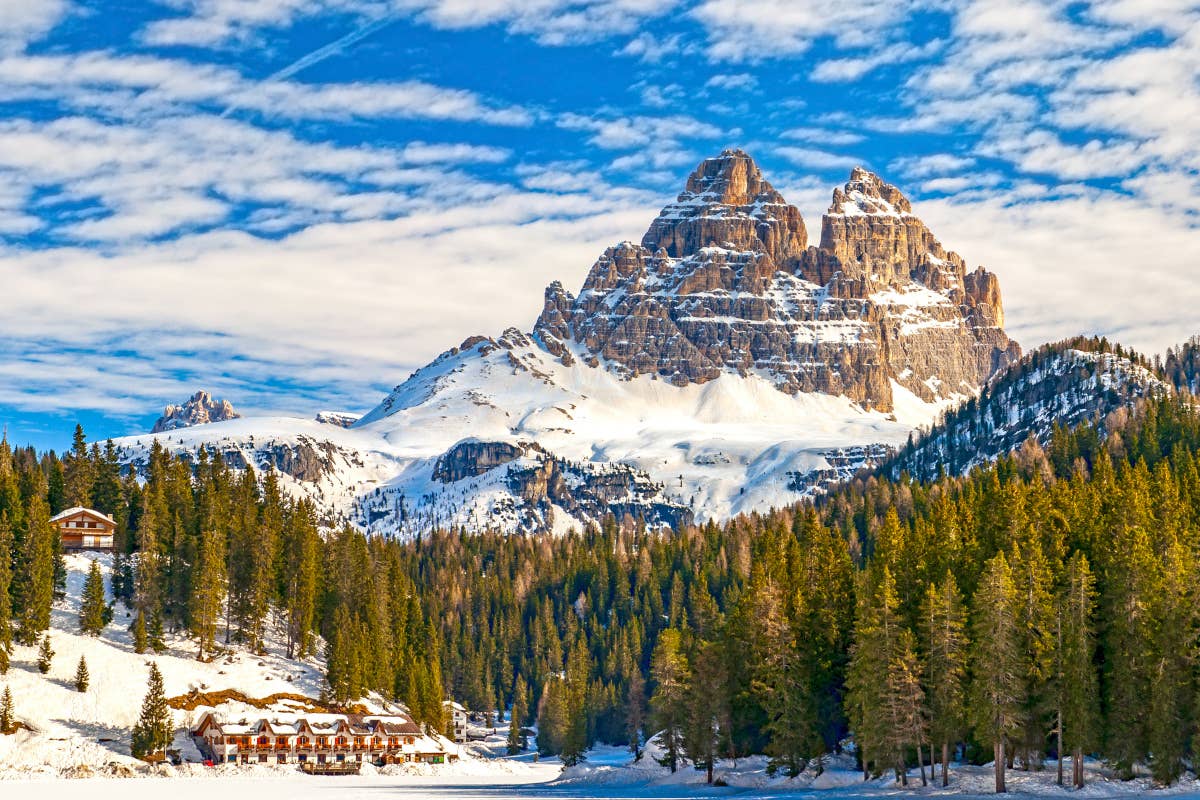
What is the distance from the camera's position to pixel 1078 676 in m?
97.1

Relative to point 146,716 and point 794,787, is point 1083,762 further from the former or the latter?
point 146,716

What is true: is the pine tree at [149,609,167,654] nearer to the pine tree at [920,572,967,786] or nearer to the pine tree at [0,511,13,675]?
the pine tree at [0,511,13,675]

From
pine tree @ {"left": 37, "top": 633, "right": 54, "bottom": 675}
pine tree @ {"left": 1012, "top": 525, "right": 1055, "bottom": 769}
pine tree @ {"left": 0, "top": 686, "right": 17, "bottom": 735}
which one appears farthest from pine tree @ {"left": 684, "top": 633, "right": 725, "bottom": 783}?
pine tree @ {"left": 37, "top": 633, "right": 54, "bottom": 675}

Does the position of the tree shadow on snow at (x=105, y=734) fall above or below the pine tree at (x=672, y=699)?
below

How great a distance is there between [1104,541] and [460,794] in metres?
54.3

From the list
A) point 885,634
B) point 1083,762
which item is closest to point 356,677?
point 885,634

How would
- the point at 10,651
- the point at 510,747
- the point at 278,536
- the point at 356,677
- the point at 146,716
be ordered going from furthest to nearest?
the point at 510,747 → the point at 278,536 → the point at 356,677 → the point at 10,651 → the point at 146,716

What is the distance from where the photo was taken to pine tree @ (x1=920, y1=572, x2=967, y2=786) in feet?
331

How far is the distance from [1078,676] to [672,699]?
1668 inches

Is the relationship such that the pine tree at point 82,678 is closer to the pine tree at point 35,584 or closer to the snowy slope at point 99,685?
the snowy slope at point 99,685

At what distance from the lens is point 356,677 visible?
516 ft

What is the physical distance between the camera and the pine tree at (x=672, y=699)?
130m

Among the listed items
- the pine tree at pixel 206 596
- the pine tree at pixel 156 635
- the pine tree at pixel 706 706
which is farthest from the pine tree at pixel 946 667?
the pine tree at pixel 156 635

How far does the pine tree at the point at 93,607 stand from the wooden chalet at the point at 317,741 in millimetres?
18538
